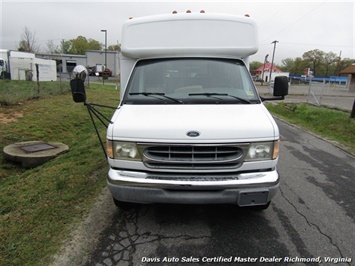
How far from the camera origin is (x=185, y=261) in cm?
274

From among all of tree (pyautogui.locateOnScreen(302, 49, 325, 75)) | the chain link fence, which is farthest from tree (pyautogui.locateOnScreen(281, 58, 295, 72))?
the chain link fence

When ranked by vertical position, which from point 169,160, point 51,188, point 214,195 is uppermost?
point 169,160

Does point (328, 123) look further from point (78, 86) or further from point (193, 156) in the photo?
point (78, 86)

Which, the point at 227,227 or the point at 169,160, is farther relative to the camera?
the point at 227,227

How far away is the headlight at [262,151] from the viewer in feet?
9.64

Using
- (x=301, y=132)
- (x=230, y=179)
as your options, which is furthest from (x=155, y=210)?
(x=301, y=132)

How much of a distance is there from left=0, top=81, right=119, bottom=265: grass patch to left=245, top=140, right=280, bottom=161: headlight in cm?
227

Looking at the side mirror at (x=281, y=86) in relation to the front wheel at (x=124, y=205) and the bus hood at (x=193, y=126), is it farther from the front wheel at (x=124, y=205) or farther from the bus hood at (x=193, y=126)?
the front wheel at (x=124, y=205)

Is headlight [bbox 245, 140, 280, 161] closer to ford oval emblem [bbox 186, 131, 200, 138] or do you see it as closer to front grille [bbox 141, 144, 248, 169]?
front grille [bbox 141, 144, 248, 169]

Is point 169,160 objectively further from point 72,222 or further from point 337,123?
point 337,123

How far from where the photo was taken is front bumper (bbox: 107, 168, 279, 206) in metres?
2.88

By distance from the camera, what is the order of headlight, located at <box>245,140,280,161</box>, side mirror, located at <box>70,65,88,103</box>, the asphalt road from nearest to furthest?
the asphalt road → headlight, located at <box>245,140,280,161</box> → side mirror, located at <box>70,65,88,103</box>

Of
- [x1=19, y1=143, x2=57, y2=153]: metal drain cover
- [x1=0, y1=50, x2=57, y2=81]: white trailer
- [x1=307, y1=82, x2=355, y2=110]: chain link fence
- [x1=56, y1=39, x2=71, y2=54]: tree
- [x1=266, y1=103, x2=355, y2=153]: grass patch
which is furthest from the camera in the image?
[x1=56, y1=39, x2=71, y2=54]: tree

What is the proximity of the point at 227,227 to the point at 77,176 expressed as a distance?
2.77 metres
